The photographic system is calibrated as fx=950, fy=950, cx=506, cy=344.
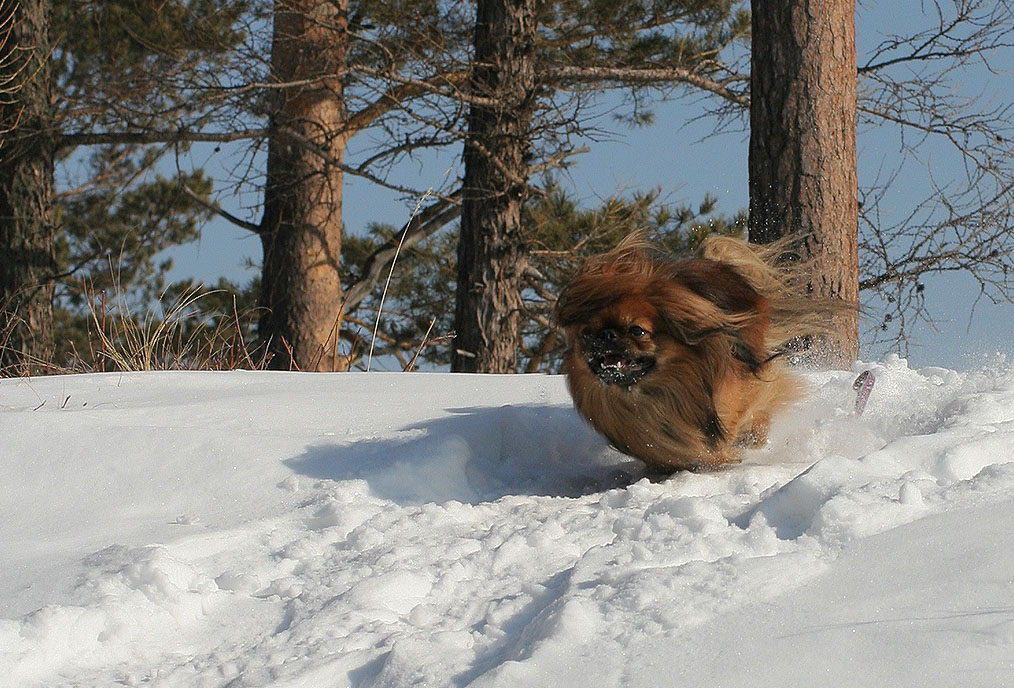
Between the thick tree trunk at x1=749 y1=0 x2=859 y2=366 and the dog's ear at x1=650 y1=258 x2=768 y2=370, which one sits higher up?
the thick tree trunk at x1=749 y1=0 x2=859 y2=366

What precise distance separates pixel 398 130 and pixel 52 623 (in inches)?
266

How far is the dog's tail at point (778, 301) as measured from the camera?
11.6ft

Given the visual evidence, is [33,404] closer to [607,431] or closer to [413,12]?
[607,431]

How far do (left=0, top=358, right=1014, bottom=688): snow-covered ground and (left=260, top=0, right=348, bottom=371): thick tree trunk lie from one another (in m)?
5.72

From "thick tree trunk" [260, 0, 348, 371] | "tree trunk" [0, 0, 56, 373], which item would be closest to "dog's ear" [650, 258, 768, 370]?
"thick tree trunk" [260, 0, 348, 371]

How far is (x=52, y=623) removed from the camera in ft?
7.05

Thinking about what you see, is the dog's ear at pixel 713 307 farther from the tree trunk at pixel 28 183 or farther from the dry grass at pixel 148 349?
the tree trunk at pixel 28 183

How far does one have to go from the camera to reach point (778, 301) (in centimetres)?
358

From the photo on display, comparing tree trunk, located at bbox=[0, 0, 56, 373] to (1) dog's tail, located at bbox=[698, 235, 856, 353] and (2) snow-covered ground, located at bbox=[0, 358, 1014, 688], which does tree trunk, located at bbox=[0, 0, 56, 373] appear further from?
(1) dog's tail, located at bbox=[698, 235, 856, 353]

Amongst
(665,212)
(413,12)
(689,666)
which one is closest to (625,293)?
(689,666)

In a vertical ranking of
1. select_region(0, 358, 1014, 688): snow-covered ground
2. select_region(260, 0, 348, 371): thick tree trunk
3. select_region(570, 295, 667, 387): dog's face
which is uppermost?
select_region(260, 0, 348, 371): thick tree trunk

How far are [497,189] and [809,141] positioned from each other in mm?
3121

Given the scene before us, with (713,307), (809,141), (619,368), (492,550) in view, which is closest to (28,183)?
(809,141)

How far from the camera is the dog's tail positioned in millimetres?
3525
